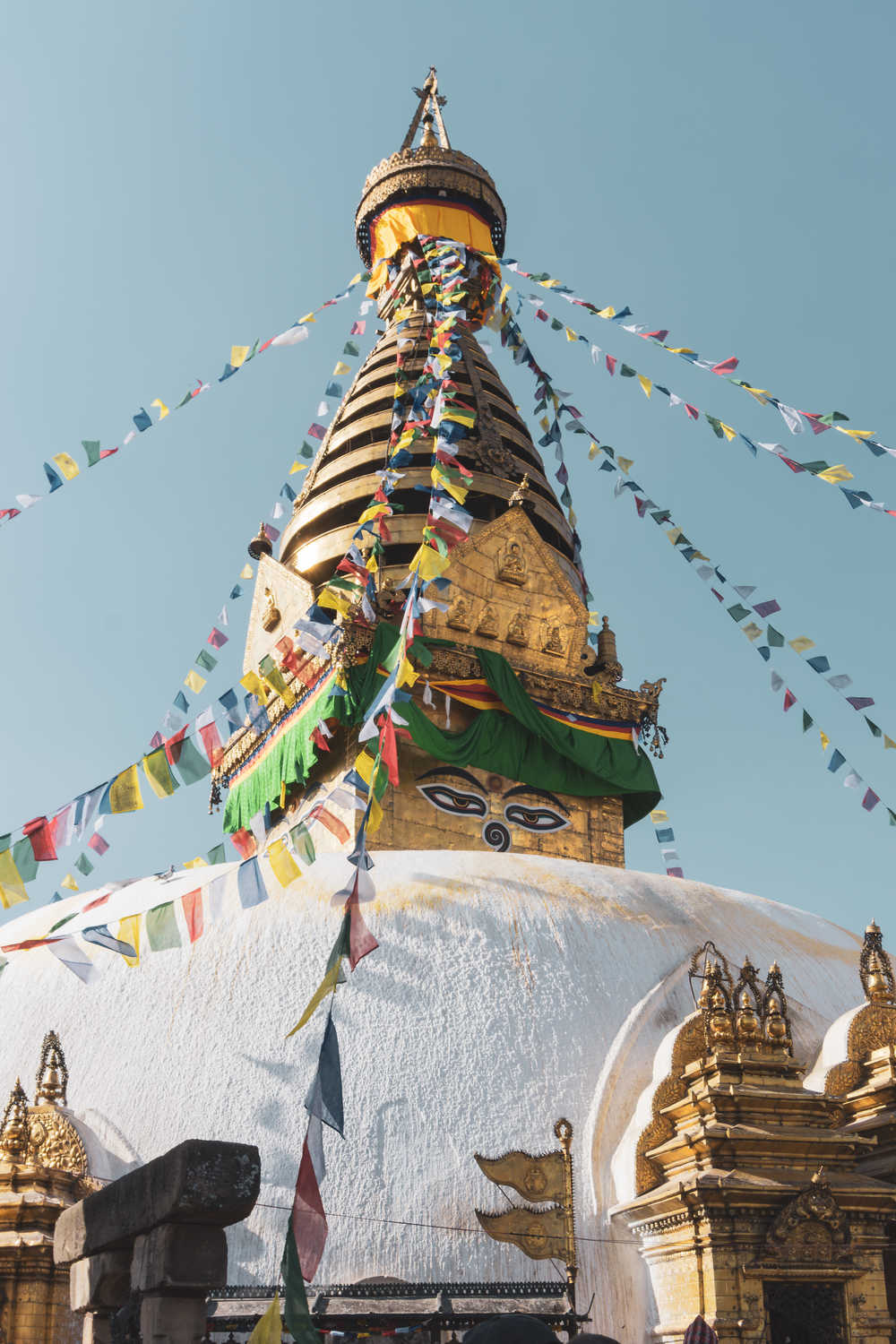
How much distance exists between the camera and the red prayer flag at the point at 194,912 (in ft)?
24.2

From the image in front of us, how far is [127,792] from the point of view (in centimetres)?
829

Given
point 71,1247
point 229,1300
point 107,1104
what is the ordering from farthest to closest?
point 107,1104
point 229,1300
point 71,1247

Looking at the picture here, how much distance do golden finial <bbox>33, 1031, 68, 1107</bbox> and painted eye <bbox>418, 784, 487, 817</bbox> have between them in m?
5.54

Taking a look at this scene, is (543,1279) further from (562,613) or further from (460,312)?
(460,312)

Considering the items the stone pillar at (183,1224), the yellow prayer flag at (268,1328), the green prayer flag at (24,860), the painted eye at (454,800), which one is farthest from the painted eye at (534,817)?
the stone pillar at (183,1224)

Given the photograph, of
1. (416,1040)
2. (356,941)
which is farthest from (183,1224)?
(416,1040)

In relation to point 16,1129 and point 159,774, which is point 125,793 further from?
point 16,1129

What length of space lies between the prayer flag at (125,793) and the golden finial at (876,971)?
509 centimetres

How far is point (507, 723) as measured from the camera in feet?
44.4

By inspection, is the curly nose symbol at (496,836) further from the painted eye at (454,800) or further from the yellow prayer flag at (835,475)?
the yellow prayer flag at (835,475)

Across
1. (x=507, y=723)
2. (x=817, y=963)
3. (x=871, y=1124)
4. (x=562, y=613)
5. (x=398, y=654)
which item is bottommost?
(x=871, y=1124)

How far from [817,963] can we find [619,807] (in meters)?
4.75

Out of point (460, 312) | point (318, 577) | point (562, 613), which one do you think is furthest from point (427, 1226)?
point (460, 312)

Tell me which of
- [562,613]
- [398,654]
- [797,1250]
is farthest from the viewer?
[562,613]
